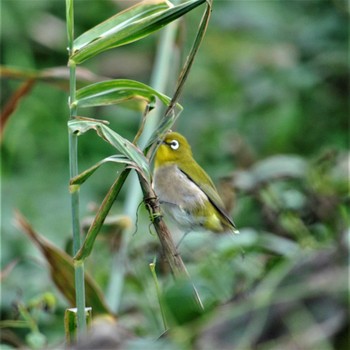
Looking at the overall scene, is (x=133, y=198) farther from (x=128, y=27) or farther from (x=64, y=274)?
(x=128, y=27)

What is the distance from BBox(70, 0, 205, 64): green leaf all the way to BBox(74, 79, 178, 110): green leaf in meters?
0.05

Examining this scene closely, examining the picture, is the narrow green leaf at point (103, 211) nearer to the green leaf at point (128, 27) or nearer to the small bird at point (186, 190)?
the green leaf at point (128, 27)

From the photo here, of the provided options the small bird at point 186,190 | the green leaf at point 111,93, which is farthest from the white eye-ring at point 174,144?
the green leaf at point 111,93

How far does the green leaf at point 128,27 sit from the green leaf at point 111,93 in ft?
0.16

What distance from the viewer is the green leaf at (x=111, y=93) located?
4.74ft

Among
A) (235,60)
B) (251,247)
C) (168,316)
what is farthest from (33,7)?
(168,316)

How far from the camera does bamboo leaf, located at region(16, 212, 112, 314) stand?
185cm

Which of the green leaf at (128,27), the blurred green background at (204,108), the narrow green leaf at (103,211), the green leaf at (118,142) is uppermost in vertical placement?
the blurred green background at (204,108)

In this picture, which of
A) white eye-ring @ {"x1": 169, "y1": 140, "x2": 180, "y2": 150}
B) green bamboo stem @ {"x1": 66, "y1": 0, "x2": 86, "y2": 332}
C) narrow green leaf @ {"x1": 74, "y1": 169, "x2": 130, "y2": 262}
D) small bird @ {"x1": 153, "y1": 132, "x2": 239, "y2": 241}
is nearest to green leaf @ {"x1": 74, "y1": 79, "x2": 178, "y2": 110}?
green bamboo stem @ {"x1": 66, "y1": 0, "x2": 86, "y2": 332}

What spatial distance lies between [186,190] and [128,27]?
1392 mm

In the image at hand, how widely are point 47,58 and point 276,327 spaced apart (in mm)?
4527

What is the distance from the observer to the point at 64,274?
1891mm

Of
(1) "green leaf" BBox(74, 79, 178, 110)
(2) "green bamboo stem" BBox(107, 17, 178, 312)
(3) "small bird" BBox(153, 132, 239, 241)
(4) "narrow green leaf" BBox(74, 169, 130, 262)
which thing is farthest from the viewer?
(3) "small bird" BBox(153, 132, 239, 241)

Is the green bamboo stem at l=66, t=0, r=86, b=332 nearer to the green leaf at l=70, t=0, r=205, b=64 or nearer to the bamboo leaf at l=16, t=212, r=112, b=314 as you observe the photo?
the green leaf at l=70, t=0, r=205, b=64
